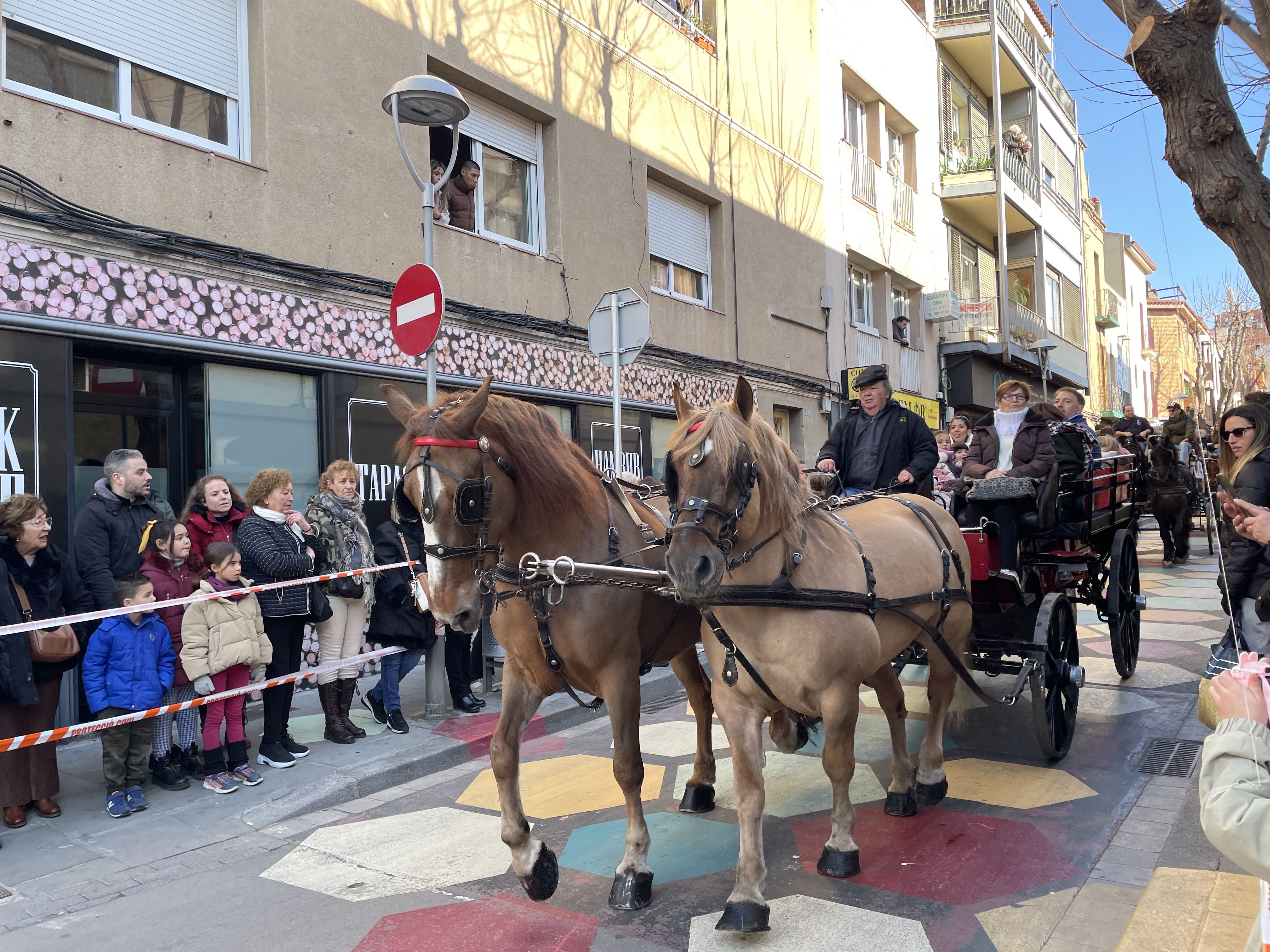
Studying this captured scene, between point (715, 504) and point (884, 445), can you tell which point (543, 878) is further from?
point (884, 445)

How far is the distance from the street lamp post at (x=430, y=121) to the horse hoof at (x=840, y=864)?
132 inches

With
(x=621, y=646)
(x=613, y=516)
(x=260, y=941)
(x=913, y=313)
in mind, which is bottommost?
(x=260, y=941)

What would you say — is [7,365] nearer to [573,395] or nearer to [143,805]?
[143,805]

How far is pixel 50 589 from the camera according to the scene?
4738 millimetres

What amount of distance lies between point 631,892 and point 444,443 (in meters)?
1.87

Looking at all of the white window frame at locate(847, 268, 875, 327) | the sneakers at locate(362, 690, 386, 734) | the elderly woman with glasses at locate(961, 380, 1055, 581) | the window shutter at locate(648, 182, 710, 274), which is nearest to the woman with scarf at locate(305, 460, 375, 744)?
the sneakers at locate(362, 690, 386, 734)

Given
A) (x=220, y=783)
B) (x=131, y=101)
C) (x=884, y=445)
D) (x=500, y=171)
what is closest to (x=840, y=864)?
(x=884, y=445)

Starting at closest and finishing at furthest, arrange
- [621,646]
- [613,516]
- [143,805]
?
1. [621,646]
2. [613,516]
3. [143,805]

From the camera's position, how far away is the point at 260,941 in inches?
129

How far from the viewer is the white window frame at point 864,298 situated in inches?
685

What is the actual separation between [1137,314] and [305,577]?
150ft

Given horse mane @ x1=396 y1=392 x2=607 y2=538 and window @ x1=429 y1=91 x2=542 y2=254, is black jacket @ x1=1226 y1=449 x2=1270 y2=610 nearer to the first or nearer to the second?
horse mane @ x1=396 y1=392 x2=607 y2=538

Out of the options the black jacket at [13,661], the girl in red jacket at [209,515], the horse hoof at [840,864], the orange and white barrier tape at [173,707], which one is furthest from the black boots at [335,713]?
the horse hoof at [840,864]

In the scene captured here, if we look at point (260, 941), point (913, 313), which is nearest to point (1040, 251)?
point (913, 313)
